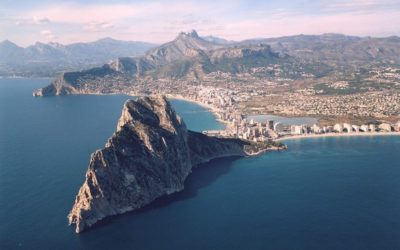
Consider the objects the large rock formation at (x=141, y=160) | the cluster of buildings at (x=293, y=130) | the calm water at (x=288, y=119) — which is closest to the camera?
the large rock formation at (x=141, y=160)

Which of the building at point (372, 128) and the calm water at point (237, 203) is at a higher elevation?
the building at point (372, 128)

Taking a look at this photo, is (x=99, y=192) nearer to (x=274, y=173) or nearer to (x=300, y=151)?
(x=274, y=173)

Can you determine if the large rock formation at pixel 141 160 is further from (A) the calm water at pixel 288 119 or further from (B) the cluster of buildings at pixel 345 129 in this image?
(A) the calm water at pixel 288 119

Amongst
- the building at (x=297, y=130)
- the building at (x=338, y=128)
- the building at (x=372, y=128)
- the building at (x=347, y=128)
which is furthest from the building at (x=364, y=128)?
the building at (x=297, y=130)

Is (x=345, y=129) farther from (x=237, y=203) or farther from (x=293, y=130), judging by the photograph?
(x=237, y=203)

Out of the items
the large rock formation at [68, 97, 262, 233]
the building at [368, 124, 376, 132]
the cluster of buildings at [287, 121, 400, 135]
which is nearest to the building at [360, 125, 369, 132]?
the cluster of buildings at [287, 121, 400, 135]

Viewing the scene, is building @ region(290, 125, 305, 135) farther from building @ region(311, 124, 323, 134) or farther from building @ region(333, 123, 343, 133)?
building @ region(333, 123, 343, 133)

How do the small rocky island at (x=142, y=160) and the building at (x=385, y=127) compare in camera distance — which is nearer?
the small rocky island at (x=142, y=160)

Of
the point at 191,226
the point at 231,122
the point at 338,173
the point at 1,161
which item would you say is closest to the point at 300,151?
the point at 338,173
